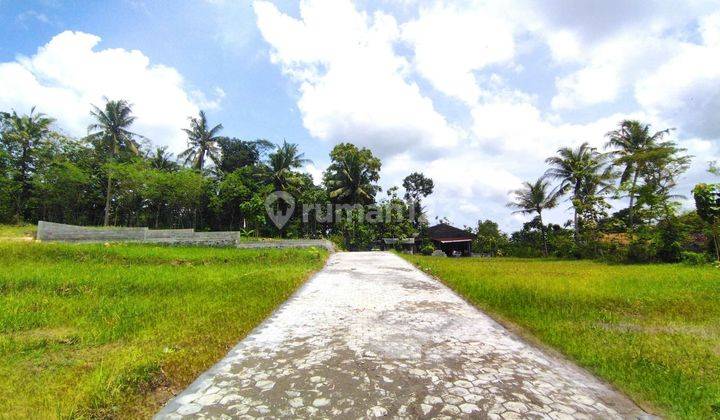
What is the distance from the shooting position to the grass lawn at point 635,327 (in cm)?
325

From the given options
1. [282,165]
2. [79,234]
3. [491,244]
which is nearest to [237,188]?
[282,165]

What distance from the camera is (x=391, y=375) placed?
3365 millimetres

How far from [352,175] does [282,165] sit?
231 inches

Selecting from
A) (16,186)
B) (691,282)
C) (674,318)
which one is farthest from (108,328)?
(16,186)

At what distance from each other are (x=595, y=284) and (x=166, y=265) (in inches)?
479

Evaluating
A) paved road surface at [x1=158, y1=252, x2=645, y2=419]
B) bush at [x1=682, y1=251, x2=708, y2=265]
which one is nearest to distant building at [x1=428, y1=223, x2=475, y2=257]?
bush at [x1=682, y1=251, x2=708, y2=265]

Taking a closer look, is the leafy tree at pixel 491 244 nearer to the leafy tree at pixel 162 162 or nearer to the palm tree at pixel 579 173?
the palm tree at pixel 579 173

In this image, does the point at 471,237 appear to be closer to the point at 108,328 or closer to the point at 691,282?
the point at 691,282

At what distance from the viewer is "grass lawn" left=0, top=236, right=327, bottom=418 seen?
292 centimetres

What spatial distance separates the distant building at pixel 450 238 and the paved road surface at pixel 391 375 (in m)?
26.3

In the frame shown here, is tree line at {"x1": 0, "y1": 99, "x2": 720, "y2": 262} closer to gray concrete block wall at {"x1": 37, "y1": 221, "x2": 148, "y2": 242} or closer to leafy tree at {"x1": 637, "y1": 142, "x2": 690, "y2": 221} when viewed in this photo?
leafy tree at {"x1": 637, "y1": 142, "x2": 690, "y2": 221}

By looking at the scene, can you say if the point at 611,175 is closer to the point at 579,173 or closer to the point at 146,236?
the point at 579,173

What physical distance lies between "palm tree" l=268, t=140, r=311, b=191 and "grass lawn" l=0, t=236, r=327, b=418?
18.9 meters

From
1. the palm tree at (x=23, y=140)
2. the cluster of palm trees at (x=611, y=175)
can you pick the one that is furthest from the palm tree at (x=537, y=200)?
the palm tree at (x=23, y=140)
